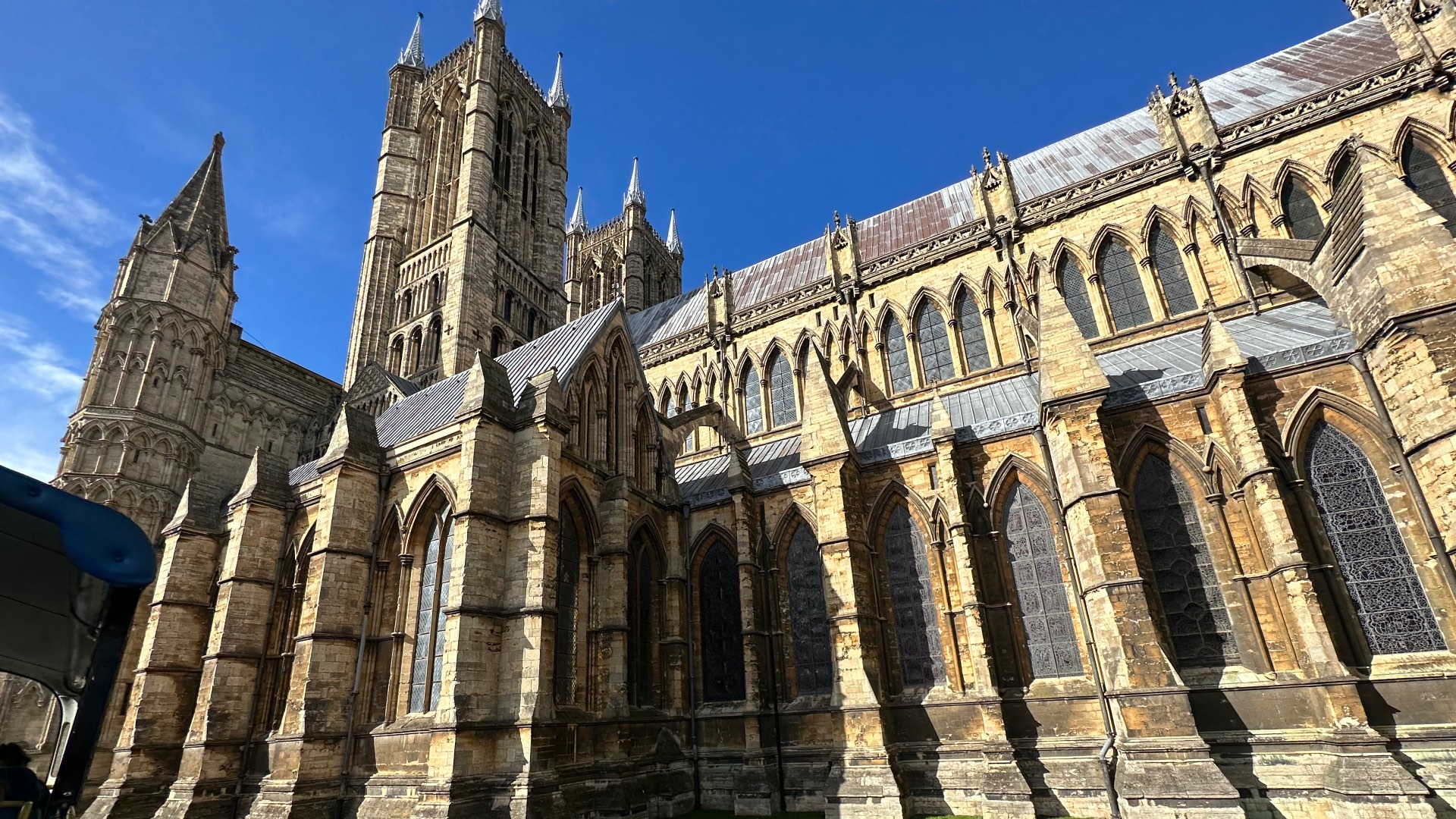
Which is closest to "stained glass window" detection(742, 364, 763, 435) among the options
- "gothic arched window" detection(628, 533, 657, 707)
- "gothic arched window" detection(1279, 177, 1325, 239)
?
"gothic arched window" detection(628, 533, 657, 707)

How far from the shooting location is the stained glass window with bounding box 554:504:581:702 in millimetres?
14000

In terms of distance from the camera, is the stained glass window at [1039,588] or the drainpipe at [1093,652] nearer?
the drainpipe at [1093,652]

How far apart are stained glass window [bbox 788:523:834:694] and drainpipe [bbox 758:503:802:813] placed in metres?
0.43

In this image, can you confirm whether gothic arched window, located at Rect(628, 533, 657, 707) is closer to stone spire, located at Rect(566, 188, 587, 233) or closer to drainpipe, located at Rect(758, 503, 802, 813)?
drainpipe, located at Rect(758, 503, 802, 813)

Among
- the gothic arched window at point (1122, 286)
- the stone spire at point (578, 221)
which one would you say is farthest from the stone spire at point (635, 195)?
the gothic arched window at point (1122, 286)

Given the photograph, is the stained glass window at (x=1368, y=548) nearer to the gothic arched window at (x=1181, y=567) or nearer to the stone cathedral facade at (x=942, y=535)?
the stone cathedral facade at (x=942, y=535)

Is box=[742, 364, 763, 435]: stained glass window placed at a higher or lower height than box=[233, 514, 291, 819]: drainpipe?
higher

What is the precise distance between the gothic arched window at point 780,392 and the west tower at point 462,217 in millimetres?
14755

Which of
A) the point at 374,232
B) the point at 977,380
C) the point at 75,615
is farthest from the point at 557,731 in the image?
the point at 374,232

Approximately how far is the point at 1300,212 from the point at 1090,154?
21.3 feet

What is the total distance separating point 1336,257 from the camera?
40.8ft

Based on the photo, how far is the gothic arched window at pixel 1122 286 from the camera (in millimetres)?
18844

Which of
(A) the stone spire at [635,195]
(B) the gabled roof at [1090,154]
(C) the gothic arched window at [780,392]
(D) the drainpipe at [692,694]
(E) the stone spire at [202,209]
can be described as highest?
(A) the stone spire at [635,195]

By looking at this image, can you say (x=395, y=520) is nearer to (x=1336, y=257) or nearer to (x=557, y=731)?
(x=557, y=731)
